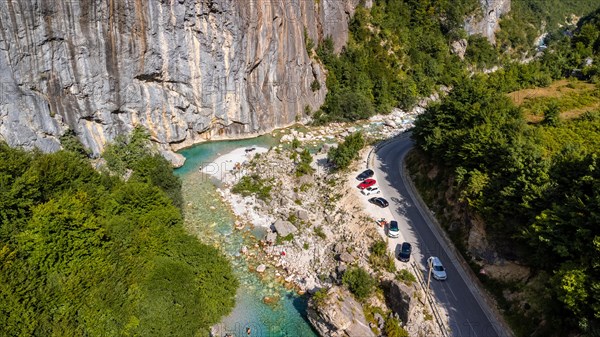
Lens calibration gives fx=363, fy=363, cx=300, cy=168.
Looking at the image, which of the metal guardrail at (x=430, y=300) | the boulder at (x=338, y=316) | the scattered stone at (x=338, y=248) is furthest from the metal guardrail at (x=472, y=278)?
the scattered stone at (x=338, y=248)

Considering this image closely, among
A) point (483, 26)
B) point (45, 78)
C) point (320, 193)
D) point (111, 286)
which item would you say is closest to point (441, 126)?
point (320, 193)

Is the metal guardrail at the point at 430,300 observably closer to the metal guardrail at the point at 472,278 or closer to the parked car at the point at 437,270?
the parked car at the point at 437,270

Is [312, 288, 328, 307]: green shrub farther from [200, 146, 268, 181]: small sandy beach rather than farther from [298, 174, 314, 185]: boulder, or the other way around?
[200, 146, 268, 181]: small sandy beach

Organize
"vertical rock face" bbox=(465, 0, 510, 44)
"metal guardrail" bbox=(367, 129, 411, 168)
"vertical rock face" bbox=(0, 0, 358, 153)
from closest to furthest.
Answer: "vertical rock face" bbox=(0, 0, 358, 153) → "metal guardrail" bbox=(367, 129, 411, 168) → "vertical rock face" bbox=(465, 0, 510, 44)

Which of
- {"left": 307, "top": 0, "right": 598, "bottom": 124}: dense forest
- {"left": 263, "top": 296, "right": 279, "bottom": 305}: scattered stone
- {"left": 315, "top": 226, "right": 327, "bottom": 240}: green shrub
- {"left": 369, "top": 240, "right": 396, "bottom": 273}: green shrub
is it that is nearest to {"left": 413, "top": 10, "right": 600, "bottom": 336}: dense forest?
{"left": 369, "top": 240, "right": 396, "bottom": 273}: green shrub

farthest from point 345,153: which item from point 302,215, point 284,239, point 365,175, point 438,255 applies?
point 438,255

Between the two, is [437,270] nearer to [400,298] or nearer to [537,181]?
[400,298]
